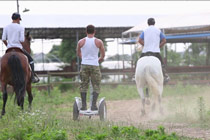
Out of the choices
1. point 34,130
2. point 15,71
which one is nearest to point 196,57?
point 15,71

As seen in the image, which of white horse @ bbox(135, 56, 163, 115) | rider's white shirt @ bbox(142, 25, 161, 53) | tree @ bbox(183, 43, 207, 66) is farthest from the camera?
tree @ bbox(183, 43, 207, 66)

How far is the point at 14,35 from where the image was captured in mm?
10305

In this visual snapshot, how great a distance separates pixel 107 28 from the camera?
31.3 meters

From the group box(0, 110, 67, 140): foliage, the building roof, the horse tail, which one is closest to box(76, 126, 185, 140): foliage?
box(0, 110, 67, 140): foliage

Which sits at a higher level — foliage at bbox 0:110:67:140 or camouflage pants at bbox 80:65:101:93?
camouflage pants at bbox 80:65:101:93

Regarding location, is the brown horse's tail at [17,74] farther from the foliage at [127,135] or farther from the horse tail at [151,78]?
the foliage at [127,135]

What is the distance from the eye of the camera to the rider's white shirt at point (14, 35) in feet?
33.8

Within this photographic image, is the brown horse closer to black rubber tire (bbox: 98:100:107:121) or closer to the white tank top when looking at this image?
the white tank top

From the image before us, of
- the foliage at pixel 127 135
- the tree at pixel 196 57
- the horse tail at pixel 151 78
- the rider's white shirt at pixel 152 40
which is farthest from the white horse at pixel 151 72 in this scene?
the tree at pixel 196 57

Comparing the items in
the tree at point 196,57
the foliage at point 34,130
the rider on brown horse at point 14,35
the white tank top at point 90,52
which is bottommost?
the tree at point 196,57

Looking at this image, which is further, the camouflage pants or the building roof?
the building roof

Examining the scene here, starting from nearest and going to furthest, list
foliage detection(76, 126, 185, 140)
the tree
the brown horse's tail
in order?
foliage detection(76, 126, 185, 140), the brown horse's tail, the tree

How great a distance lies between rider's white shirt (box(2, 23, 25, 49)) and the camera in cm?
1030

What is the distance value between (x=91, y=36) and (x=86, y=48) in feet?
0.95
